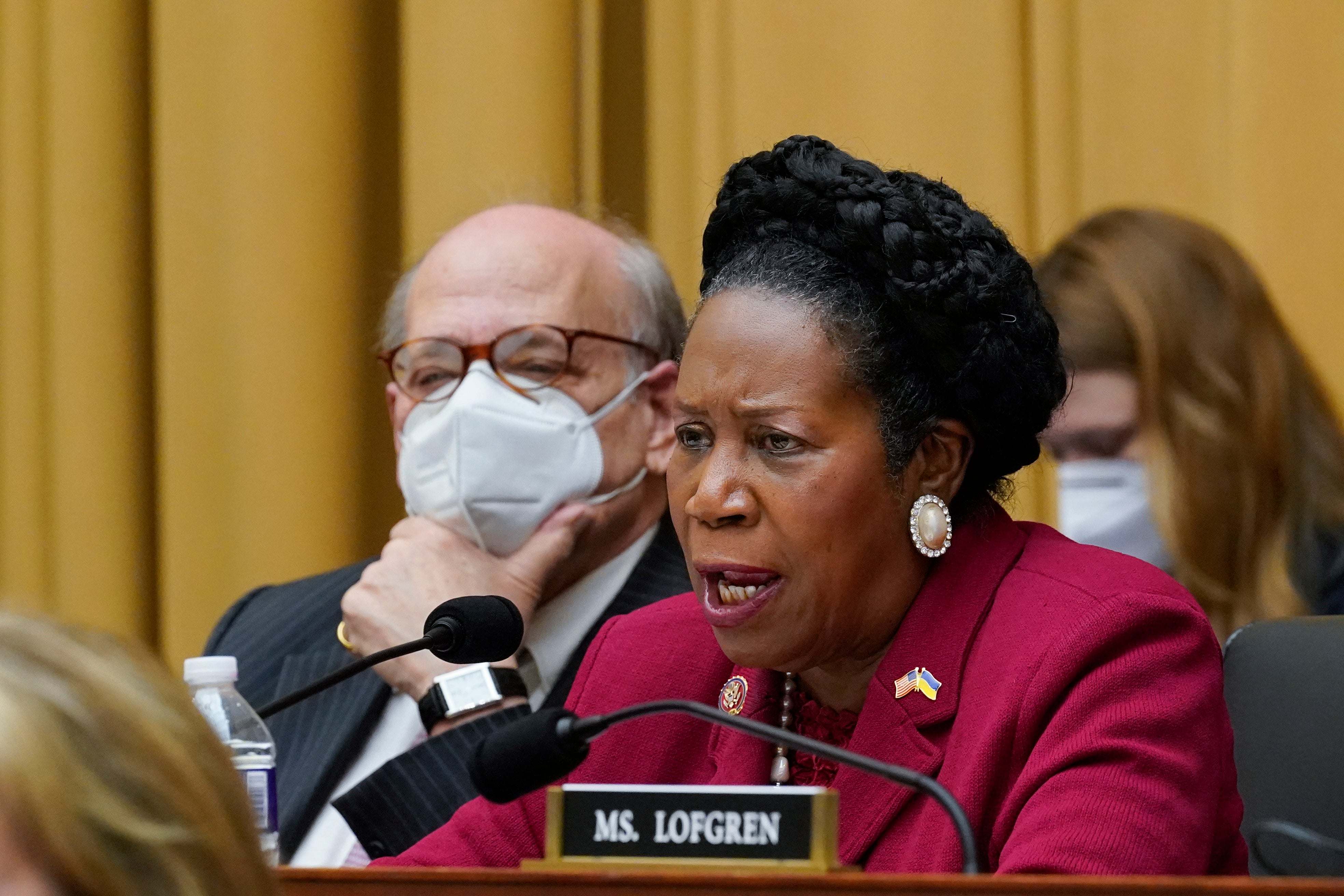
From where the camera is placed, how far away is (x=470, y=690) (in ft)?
7.50

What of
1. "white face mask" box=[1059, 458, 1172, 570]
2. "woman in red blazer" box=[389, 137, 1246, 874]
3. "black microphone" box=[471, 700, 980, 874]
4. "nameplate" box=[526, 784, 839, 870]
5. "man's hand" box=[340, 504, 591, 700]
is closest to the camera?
"nameplate" box=[526, 784, 839, 870]

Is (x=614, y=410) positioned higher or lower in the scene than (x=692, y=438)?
lower

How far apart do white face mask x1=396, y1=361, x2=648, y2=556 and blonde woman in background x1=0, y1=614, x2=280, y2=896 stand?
179 cm

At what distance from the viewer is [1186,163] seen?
2.95m

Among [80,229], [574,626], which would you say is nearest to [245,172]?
[80,229]

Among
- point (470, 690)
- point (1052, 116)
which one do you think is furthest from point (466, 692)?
point (1052, 116)

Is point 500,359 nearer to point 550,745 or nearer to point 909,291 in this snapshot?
point 909,291

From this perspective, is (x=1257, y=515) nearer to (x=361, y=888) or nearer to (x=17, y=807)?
(x=361, y=888)

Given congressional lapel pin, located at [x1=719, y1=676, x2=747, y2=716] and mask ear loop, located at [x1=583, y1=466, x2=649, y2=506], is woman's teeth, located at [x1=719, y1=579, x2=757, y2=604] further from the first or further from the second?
mask ear loop, located at [x1=583, y1=466, x2=649, y2=506]

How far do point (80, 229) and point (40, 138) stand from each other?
0.24m

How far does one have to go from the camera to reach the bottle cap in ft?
5.48

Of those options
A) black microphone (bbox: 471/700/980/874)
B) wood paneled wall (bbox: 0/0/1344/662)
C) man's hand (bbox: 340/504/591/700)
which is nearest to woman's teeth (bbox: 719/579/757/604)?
black microphone (bbox: 471/700/980/874)

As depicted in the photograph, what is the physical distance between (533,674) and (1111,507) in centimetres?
99

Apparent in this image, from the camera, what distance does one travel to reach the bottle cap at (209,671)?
65.7 inches
